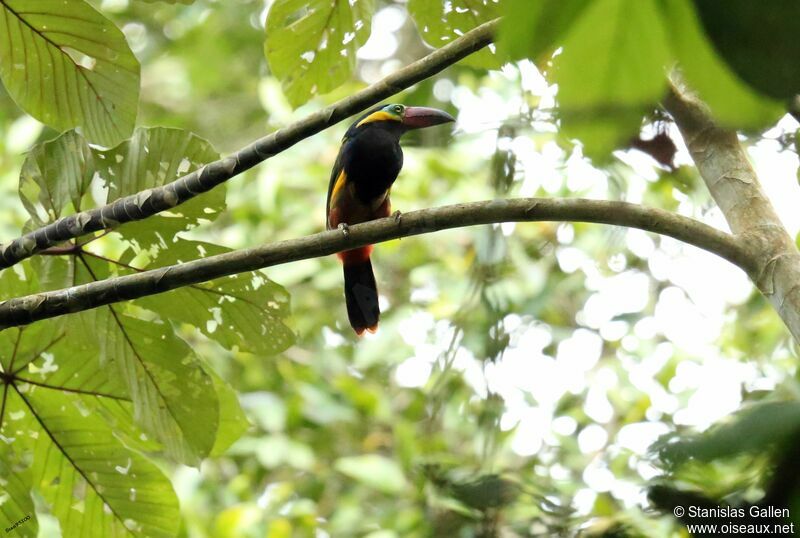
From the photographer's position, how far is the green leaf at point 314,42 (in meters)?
2.19

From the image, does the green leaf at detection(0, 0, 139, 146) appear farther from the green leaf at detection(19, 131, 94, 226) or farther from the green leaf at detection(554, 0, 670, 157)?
the green leaf at detection(554, 0, 670, 157)

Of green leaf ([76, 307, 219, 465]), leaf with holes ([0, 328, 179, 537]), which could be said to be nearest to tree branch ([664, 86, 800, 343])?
green leaf ([76, 307, 219, 465])

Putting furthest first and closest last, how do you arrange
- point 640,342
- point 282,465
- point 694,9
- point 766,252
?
1. point 282,465
2. point 640,342
3. point 766,252
4. point 694,9

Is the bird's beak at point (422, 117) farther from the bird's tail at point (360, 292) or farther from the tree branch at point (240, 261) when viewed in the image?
the tree branch at point (240, 261)

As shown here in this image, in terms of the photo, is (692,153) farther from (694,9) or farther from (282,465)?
(282,465)

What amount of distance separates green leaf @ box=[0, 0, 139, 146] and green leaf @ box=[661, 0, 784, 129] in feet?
5.89

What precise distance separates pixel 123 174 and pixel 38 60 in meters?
0.35

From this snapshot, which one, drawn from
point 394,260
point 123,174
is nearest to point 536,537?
point 123,174

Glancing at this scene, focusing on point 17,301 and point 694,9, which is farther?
point 17,301

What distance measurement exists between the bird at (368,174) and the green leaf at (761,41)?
8.54 ft

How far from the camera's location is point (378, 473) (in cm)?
396

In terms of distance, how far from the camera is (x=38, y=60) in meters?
1.99

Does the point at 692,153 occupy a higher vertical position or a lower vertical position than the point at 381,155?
lower

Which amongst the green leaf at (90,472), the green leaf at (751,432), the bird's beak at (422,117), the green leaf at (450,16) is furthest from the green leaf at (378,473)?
the green leaf at (751,432)
